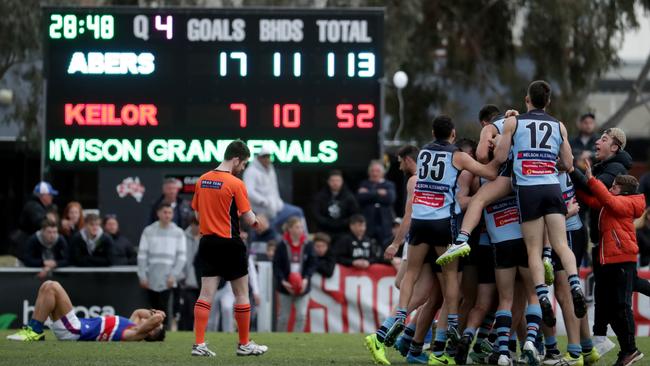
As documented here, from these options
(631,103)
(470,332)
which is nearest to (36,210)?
(470,332)

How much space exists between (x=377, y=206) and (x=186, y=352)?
8.25m

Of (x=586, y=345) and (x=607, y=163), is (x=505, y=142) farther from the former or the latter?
(x=586, y=345)

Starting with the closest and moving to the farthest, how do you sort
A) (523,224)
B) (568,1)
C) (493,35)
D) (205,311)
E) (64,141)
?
(523,224) < (205,311) < (64,141) < (568,1) < (493,35)

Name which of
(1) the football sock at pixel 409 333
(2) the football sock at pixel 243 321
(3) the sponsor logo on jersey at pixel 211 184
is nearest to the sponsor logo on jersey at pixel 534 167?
(1) the football sock at pixel 409 333

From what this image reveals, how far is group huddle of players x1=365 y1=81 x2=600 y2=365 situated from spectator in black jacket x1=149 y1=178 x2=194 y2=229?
8348mm

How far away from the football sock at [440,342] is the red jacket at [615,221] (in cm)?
152

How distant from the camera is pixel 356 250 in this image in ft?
67.3

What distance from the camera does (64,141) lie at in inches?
857

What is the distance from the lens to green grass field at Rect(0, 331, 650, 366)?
12.6 metres

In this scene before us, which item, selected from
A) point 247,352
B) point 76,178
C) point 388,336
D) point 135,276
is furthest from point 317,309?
point 76,178

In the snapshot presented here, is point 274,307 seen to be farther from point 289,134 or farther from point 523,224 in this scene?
point 523,224

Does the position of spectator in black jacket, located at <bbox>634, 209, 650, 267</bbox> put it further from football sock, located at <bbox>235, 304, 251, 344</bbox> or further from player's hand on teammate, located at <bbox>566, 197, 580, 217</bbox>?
football sock, located at <bbox>235, 304, 251, 344</bbox>

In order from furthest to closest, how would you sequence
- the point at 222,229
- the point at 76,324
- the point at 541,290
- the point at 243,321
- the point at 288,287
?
1. the point at 288,287
2. the point at 76,324
3. the point at 243,321
4. the point at 222,229
5. the point at 541,290

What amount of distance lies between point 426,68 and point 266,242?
53.9 feet
